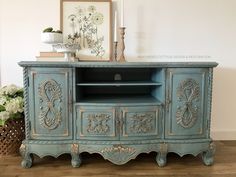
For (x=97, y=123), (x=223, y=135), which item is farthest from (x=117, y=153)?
(x=223, y=135)

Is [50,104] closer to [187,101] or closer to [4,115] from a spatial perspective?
[4,115]

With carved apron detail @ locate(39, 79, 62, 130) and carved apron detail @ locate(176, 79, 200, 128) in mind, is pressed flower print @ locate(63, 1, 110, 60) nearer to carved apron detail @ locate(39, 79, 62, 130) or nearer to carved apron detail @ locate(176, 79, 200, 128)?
carved apron detail @ locate(39, 79, 62, 130)

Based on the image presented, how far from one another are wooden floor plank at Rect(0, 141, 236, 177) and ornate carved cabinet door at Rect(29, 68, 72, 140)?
28 centimetres

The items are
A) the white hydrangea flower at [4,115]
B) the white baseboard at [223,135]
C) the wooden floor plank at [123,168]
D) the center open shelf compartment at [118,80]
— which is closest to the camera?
the wooden floor plank at [123,168]

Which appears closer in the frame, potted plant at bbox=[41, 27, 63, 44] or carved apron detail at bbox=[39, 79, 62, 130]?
carved apron detail at bbox=[39, 79, 62, 130]

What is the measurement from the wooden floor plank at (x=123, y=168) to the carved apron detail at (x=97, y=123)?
1.09ft

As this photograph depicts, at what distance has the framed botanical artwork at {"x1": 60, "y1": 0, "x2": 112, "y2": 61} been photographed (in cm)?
247

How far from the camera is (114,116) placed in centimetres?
205

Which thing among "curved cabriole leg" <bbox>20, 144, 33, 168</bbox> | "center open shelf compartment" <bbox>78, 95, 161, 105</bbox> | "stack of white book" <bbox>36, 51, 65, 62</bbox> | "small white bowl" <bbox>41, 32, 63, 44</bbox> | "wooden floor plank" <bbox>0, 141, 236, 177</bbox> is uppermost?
"small white bowl" <bbox>41, 32, 63, 44</bbox>

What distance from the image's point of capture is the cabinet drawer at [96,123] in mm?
2045

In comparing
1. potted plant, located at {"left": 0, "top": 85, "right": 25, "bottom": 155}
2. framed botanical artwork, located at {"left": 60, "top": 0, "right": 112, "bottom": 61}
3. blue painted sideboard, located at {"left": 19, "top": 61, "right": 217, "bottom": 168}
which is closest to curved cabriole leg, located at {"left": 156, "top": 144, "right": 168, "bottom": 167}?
blue painted sideboard, located at {"left": 19, "top": 61, "right": 217, "bottom": 168}

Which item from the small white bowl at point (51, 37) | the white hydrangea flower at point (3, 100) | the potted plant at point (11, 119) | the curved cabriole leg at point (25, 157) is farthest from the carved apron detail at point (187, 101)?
the white hydrangea flower at point (3, 100)

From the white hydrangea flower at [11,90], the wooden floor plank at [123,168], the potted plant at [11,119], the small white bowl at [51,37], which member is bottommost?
the wooden floor plank at [123,168]

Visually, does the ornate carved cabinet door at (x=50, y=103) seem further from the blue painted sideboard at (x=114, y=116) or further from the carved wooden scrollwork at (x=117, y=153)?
the carved wooden scrollwork at (x=117, y=153)
